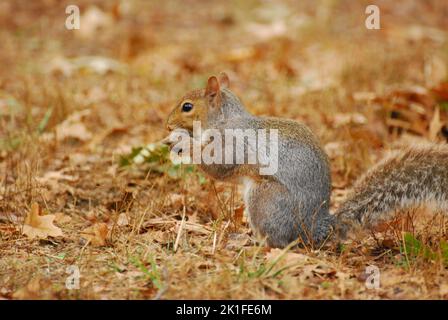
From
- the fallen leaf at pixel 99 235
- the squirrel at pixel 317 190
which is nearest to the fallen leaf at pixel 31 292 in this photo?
the fallen leaf at pixel 99 235

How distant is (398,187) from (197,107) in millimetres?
939

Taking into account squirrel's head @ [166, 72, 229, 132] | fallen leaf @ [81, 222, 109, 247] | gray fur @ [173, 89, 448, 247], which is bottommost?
fallen leaf @ [81, 222, 109, 247]

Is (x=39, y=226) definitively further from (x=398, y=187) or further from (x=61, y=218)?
(x=398, y=187)

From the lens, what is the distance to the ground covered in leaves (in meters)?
2.61

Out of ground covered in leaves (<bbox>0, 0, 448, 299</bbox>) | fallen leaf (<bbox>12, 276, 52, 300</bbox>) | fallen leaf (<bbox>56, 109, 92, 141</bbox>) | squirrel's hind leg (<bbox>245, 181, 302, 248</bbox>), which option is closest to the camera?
fallen leaf (<bbox>12, 276, 52, 300</bbox>)

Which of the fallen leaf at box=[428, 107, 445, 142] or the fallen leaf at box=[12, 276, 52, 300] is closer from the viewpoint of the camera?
the fallen leaf at box=[12, 276, 52, 300]

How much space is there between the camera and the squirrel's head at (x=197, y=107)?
121 inches

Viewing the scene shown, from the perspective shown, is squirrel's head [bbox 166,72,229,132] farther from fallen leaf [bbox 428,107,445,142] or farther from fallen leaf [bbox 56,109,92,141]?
fallen leaf [bbox 428,107,445,142]

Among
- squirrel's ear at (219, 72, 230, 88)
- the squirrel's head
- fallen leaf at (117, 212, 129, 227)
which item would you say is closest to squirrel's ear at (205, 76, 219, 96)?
the squirrel's head

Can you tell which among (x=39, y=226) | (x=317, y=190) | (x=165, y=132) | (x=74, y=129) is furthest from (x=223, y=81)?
(x=74, y=129)

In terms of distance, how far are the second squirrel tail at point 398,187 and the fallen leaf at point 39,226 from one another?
121 centimetres

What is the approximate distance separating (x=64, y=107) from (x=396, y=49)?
3.21 meters

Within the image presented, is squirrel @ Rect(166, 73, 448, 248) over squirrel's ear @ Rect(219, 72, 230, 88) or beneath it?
beneath
